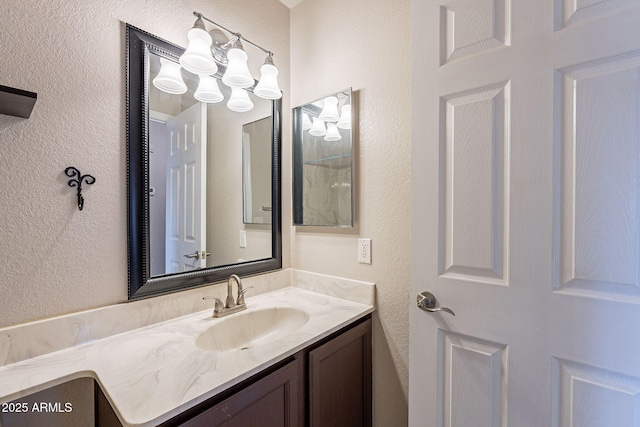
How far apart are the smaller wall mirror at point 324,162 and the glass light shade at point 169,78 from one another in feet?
2.11

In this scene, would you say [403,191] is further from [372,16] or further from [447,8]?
[372,16]

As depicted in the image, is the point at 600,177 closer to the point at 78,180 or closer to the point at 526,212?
the point at 526,212

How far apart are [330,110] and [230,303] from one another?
1.06 m

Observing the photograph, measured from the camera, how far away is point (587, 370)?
2.56 feet

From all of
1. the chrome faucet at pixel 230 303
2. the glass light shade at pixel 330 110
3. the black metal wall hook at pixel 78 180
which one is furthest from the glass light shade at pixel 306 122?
the black metal wall hook at pixel 78 180

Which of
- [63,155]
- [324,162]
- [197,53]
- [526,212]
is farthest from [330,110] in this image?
[63,155]

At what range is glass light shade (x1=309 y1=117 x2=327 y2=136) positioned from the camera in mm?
1534

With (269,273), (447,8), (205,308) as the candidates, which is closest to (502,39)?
(447,8)

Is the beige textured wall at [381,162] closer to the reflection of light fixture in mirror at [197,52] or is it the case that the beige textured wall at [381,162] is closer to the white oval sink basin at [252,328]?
the white oval sink basin at [252,328]

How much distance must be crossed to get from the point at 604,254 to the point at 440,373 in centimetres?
62

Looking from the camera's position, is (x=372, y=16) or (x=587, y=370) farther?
(x=372, y=16)

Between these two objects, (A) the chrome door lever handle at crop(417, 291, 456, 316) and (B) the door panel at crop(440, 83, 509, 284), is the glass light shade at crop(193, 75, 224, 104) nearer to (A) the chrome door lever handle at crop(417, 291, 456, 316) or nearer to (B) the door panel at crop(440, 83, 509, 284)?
(B) the door panel at crop(440, 83, 509, 284)

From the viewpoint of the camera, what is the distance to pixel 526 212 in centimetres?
85

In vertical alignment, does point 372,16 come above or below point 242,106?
above
